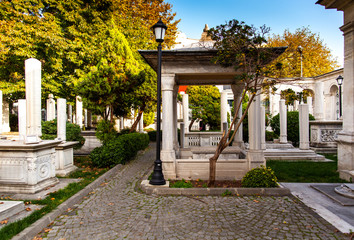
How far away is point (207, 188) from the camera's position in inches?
241

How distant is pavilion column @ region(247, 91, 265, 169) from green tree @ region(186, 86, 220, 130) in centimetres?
1490

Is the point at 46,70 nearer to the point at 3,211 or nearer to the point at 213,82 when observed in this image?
the point at 213,82

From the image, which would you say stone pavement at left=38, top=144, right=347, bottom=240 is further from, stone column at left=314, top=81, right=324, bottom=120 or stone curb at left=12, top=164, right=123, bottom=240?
stone column at left=314, top=81, right=324, bottom=120

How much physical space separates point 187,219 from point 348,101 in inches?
267

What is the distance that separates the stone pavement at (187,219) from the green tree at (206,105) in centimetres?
1677

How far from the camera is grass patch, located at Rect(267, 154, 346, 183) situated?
7512 mm

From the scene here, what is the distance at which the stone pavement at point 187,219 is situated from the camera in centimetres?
396

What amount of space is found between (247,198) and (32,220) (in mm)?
4765

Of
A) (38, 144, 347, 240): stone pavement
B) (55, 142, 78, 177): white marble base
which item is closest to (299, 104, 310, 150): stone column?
(38, 144, 347, 240): stone pavement

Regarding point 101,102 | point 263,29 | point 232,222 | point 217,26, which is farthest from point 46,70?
point 232,222

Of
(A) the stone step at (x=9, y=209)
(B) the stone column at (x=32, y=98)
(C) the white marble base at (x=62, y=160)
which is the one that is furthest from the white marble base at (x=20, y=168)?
(C) the white marble base at (x=62, y=160)

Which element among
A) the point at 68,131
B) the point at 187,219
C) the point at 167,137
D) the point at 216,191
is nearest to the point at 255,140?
the point at 216,191

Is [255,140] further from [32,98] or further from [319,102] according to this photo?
[319,102]

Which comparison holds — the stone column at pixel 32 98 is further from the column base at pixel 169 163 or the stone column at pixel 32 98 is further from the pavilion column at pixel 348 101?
the pavilion column at pixel 348 101
